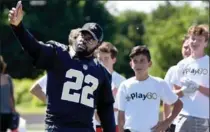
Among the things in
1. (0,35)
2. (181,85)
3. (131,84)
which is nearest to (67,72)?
(131,84)

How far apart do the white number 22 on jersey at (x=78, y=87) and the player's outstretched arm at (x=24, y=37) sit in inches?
11.2

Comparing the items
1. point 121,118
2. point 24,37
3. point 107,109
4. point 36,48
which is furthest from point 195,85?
point 24,37

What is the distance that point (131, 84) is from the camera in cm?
800

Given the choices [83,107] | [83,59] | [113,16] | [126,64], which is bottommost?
[83,107]

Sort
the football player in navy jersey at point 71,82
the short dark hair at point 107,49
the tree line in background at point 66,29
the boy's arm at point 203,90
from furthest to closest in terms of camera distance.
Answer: the tree line in background at point 66,29
the short dark hair at point 107,49
the boy's arm at point 203,90
the football player in navy jersey at point 71,82

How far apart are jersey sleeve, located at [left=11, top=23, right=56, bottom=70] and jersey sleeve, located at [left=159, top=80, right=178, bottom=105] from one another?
7.55 ft

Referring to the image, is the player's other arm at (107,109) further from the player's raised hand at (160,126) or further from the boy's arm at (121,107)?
the boy's arm at (121,107)

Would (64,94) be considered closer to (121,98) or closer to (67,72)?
(67,72)

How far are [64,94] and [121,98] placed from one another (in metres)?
2.21

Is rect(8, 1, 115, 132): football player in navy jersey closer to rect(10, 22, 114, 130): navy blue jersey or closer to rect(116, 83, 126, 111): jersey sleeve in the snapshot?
rect(10, 22, 114, 130): navy blue jersey

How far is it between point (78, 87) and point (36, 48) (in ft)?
1.74

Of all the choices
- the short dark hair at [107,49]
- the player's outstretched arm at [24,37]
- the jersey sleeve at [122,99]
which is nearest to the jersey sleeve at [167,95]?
the jersey sleeve at [122,99]

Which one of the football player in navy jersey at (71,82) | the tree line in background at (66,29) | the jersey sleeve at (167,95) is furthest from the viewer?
the tree line in background at (66,29)

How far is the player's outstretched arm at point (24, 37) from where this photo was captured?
5.51 m
